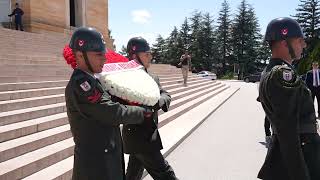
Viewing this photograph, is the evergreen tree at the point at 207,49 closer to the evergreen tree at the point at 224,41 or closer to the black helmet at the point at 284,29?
the evergreen tree at the point at 224,41

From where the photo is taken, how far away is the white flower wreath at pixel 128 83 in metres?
2.97

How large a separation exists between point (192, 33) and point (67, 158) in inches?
2926

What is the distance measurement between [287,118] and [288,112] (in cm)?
4

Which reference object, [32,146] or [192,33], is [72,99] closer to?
[32,146]

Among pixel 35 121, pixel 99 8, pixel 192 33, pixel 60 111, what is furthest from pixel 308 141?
pixel 192 33

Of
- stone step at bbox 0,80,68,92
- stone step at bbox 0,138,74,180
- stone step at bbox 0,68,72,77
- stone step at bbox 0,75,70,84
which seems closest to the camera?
stone step at bbox 0,138,74,180

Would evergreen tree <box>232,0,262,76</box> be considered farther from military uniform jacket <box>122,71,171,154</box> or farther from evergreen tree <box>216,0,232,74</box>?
military uniform jacket <box>122,71,171,154</box>

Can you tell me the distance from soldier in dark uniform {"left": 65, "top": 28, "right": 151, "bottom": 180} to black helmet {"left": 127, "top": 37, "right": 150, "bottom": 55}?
124cm

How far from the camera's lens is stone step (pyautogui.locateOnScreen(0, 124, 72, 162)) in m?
5.30

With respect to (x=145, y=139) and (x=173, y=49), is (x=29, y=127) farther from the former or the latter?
(x=173, y=49)

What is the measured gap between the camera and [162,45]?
81.2m

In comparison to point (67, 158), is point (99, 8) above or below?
above

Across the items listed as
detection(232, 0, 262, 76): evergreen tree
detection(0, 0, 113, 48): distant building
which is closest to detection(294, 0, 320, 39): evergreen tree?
detection(232, 0, 262, 76): evergreen tree

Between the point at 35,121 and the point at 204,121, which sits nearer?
the point at 35,121
